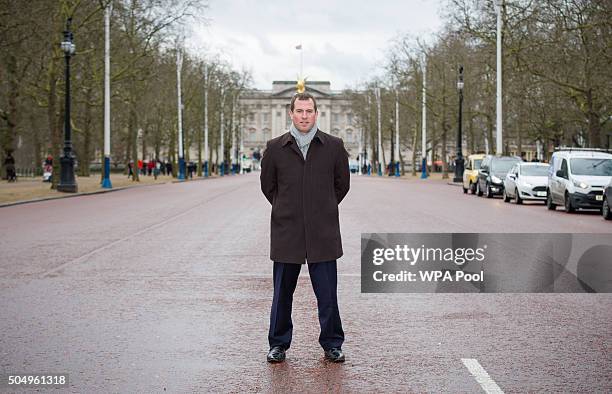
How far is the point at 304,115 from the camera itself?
6.77 metres

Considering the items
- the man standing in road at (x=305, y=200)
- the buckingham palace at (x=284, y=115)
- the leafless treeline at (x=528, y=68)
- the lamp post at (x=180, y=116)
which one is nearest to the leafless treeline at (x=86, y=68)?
the lamp post at (x=180, y=116)

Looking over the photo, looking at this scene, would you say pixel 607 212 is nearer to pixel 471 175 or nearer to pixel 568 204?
pixel 568 204

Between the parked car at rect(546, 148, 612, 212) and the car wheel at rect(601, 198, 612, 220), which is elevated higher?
the parked car at rect(546, 148, 612, 212)

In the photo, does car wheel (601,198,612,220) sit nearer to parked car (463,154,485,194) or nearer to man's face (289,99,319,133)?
parked car (463,154,485,194)

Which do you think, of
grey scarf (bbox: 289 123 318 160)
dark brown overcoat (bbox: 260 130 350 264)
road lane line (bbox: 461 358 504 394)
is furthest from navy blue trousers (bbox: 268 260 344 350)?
road lane line (bbox: 461 358 504 394)

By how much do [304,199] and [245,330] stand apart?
6.57 ft

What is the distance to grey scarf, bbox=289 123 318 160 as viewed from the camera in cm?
682

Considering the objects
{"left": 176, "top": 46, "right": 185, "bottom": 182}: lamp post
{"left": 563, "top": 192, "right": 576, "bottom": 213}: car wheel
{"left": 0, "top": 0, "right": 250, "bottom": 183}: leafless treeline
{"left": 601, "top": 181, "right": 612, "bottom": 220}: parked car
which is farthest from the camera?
{"left": 176, "top": 46, "right": 185, "bottom": 182}: lamp post

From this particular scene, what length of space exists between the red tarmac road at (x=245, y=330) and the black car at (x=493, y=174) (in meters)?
23.7

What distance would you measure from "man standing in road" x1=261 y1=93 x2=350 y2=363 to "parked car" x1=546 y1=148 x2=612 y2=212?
21.0 metres

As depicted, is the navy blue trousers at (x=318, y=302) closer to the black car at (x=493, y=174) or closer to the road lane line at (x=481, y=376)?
the road lane line at (x=481, y=376)

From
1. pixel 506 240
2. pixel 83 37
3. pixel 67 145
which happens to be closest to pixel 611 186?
pixel 506 240

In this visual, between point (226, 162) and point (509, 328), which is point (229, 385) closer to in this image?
point (509, 328)

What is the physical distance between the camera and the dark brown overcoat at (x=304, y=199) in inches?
269
